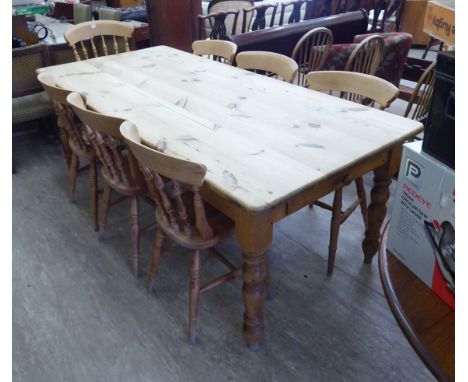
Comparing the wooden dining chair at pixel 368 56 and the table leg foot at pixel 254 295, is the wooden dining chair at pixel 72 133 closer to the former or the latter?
the table leg foot at pixel 254 295

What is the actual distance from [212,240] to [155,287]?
601 mm

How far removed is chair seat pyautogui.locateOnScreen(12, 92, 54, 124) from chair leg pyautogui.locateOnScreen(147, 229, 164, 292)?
72.4 inches

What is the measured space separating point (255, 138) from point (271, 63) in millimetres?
1037

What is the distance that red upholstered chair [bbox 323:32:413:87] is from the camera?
2996 millimetres

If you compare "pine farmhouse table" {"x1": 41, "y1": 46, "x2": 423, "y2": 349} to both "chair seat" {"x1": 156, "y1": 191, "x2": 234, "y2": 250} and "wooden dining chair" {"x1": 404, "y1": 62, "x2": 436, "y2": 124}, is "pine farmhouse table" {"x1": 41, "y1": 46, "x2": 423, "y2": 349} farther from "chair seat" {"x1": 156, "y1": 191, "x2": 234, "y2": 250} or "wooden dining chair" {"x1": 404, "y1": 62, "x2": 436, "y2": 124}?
"wooden dining chair" {"x1": 404, "y1": 62, "x2": 436, "y2": 124}

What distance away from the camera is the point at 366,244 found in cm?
197

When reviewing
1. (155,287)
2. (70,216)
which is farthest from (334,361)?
(70,216)

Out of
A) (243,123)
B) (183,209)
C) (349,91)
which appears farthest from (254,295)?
(349,91)

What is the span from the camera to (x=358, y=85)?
6.53 ft

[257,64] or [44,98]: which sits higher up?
[257,64]

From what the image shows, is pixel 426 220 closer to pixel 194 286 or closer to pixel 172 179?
pixel 172 179

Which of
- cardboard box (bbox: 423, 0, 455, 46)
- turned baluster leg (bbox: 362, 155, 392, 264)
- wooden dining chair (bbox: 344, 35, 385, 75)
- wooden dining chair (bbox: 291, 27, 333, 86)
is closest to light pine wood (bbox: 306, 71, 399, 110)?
turned baluster leg (bbox: 362, 155, 392, 264)

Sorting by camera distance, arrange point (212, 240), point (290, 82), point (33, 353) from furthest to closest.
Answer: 1. point (290, 82)
2. point (33, 353)
3. point (212, 240)

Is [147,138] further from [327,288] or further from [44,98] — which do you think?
[44,98]
